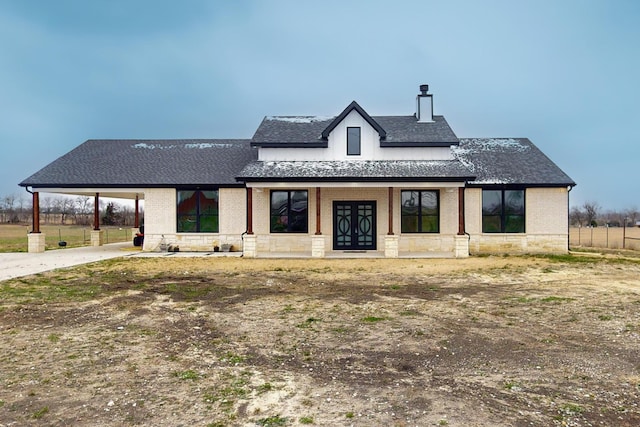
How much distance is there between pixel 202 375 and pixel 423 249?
1644cm

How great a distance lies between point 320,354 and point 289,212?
15.0 m

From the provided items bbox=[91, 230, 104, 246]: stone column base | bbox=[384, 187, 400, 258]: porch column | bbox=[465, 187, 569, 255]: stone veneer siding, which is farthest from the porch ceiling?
bbox=[91, 230, 104, 246]: stone column base

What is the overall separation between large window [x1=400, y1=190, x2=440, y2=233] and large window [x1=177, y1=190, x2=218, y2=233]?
382 inches

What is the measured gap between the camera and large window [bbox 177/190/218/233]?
21.4 m

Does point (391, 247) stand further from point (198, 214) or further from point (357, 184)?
point (198, 214)

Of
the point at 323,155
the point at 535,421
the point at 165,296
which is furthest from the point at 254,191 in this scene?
the point at 535,421

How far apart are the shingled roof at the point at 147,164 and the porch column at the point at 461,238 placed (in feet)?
36.1

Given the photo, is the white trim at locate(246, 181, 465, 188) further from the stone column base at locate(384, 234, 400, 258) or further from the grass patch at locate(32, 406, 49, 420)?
the grass patch at locate(32, 406, 49, 420)

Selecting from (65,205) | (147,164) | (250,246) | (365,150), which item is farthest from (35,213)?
(65,205)

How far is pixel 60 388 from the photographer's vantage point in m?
4.75

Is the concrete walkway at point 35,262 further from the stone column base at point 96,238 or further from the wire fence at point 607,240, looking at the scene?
the wire fence at point 607,240

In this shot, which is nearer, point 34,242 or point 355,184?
point 355,184

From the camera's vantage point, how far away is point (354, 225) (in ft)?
68.5

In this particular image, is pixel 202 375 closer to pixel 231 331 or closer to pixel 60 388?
pixel 60 388
